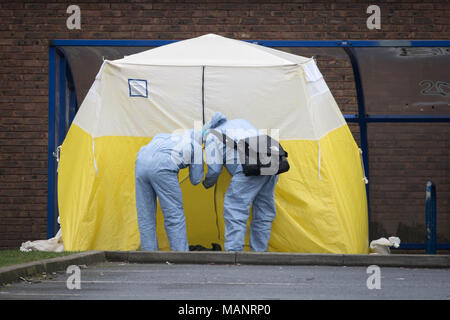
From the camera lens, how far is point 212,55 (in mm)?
9695

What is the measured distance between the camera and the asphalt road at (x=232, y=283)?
543cm

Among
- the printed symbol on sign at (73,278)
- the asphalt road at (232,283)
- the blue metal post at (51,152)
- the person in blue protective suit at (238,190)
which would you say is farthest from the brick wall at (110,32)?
the printed symbol on sign at (73,278)

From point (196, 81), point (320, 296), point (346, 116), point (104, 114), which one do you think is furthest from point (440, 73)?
point (320, 296)

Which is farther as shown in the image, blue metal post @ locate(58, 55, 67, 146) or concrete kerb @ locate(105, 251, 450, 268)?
blue metal post @ locate(58, 55, 67, 146)

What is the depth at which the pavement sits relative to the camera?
5508mm

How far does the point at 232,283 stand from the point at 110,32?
7191mm

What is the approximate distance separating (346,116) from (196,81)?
2892 mm

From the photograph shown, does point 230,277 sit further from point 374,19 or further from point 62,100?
point 374,19

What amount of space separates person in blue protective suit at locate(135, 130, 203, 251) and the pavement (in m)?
0.87

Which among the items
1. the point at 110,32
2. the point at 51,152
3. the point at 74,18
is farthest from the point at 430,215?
the point at 74,18

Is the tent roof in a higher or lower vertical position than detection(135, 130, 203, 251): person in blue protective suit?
higher

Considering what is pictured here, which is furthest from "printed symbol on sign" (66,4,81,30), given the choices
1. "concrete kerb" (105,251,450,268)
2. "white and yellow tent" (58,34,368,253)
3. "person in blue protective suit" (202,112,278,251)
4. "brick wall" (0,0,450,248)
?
"concrete kerb" (105,251,450,268)

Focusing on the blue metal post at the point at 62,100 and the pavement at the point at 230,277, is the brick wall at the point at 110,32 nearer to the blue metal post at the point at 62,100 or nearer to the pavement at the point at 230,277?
the blue metal post at the point at 62,100

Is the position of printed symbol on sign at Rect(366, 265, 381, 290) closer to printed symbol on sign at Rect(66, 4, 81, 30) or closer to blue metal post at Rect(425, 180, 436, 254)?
blue metal post at Rect(425, 180, 436, 254)
